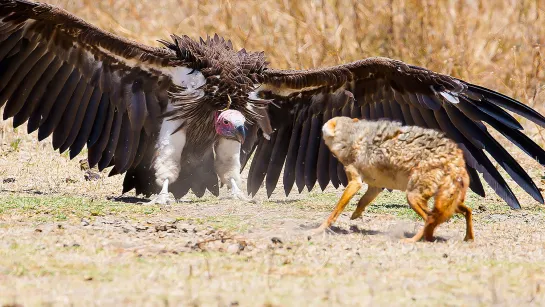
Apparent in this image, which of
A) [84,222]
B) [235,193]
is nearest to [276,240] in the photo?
[84,222]

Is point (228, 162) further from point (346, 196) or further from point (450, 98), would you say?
point (346, 196)

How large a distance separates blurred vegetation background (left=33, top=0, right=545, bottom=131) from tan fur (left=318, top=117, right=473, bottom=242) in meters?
6.71

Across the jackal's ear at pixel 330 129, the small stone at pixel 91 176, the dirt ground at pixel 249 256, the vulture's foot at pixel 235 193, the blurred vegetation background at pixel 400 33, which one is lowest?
the dirt ground at pixel 249 256

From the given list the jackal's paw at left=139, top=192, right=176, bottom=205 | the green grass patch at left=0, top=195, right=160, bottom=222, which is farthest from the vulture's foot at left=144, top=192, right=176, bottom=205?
the green grass patch at left=0, top=195, right=160, bottom=222

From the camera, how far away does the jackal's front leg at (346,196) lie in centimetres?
596

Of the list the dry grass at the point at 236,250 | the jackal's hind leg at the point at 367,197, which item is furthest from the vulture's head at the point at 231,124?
the jackal's hind leg at the point at 367,197

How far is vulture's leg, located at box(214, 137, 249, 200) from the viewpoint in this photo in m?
8.35

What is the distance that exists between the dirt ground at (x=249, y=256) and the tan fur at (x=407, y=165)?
0.72ft

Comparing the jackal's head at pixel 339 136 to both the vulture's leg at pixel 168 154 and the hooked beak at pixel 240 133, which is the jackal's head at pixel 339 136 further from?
the vulture's leg at pixel 168 154

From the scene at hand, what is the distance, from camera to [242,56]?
820 centimetres

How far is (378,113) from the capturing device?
8.33 meters

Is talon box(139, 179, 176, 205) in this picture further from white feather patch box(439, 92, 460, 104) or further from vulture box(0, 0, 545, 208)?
white feather patch box(439, 92, 460, 104)

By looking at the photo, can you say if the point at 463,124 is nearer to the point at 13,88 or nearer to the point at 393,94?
the point at 393,94

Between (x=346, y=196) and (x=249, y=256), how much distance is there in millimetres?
1175
